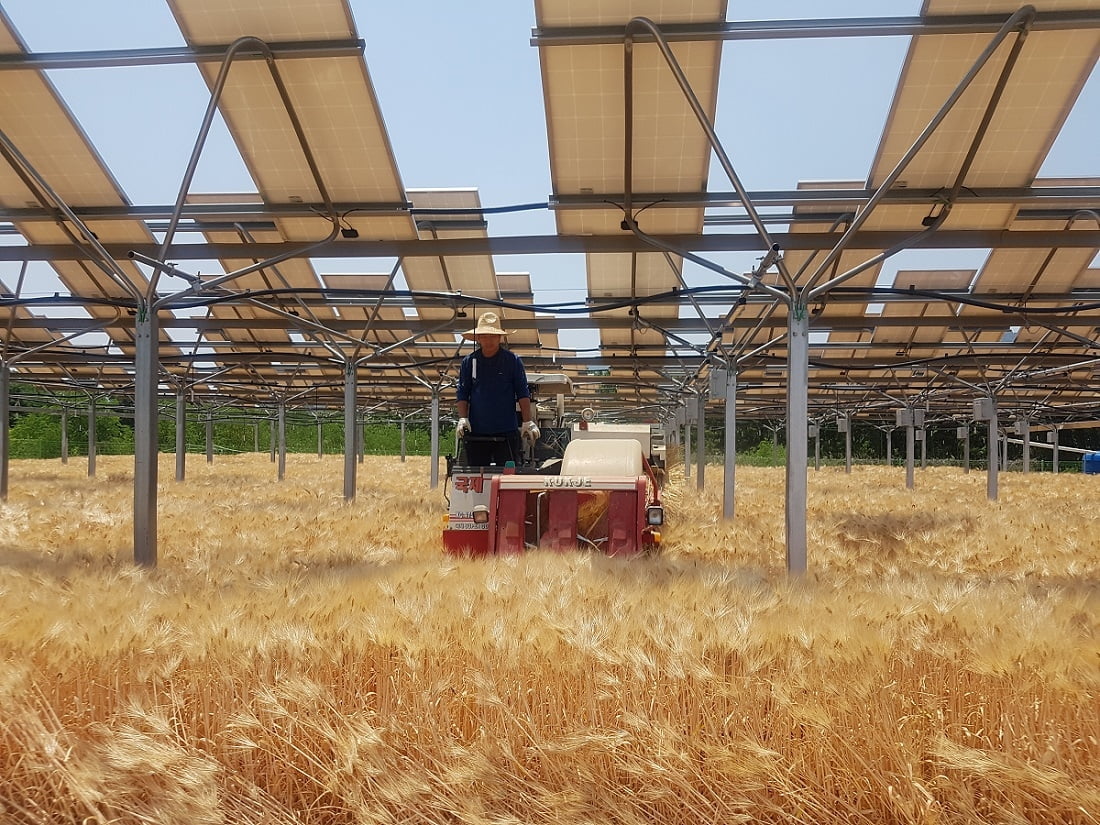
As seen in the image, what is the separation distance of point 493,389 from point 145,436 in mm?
3548

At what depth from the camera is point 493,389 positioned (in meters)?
9.38

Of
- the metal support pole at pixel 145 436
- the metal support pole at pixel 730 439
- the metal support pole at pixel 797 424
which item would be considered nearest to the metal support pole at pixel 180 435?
the metal support pole at pixel 730 439

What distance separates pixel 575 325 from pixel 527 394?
22.6 feet

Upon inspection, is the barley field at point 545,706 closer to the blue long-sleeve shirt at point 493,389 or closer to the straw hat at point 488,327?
the straw hat at point 488,327

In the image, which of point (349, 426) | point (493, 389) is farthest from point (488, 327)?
point (349, 426)

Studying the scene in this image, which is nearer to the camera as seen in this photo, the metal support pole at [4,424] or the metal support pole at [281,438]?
the metal support pole at [4,424]

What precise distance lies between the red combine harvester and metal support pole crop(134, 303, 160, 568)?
2955 millimetres

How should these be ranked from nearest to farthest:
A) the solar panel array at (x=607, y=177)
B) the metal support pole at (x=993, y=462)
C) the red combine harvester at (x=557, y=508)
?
the solar panel array at (x=607, y=177)
the red combine harvester at (x=557, y=508)
the metal support pole at (x=993, y=462)

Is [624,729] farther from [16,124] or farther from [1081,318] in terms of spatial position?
[1081,318]

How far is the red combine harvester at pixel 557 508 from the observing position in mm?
8711

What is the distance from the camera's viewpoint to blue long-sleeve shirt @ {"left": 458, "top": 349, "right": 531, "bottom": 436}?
366 inches

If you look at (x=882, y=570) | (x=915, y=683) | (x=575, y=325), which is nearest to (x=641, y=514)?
(x=882, y=570)

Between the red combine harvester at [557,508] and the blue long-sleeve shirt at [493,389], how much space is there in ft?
1.74

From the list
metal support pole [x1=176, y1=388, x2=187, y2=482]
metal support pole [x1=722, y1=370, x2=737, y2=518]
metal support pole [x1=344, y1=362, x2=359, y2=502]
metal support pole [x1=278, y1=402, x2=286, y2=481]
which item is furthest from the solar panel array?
metal support pole [x1=278, y1=402, x2=286, y2=481]
